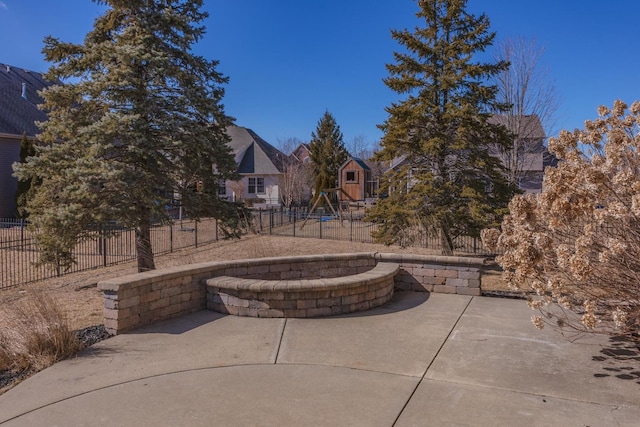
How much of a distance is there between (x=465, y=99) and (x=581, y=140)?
7.60 metres

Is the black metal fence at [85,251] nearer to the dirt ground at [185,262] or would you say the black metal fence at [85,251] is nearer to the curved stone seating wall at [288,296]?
the dirt ground at [185,262]

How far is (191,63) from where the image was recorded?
10.1m

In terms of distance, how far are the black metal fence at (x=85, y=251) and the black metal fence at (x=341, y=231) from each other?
297 cm

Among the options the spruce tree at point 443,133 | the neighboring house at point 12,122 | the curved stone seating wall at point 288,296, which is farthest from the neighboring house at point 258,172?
the curved stone seating wall at point 288,296

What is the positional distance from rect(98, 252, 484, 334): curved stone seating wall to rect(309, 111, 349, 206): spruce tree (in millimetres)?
29480

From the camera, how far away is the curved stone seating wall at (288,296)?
6.32 metres

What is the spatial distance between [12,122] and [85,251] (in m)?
12.3

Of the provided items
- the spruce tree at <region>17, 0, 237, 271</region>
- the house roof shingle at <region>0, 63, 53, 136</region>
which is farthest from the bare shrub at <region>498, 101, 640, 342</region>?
the house roof shingle at <region>0, 63, 53, 136</region>

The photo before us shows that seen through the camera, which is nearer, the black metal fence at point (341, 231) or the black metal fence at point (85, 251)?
the black metal fence at point (85, 251)

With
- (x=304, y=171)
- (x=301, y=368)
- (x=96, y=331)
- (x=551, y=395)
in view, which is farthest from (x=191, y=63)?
(x=304, y=171)

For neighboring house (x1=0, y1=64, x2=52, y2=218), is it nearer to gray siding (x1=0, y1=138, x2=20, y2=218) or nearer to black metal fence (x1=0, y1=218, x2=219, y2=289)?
gray siding (x1=0, y1=138, x2=20, y2=218)

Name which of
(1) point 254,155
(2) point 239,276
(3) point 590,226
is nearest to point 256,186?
(1) point 254,155

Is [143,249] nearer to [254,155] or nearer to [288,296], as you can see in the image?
[288,296]

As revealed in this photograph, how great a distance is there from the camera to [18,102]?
24500mm
